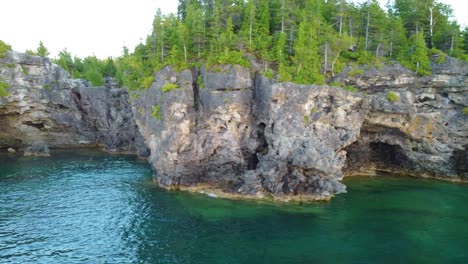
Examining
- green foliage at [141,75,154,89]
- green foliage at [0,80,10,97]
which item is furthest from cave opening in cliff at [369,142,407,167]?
green foliage at [0,80,10,97]

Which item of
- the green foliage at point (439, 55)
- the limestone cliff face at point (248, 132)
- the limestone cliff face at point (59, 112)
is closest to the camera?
the limestone cliff face at point (248, 132)

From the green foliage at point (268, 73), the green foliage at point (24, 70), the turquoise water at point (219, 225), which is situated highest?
the green foliage at point (24, 70)

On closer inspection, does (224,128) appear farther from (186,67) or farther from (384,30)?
(384,30)

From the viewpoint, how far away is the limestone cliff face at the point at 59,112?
76750 millimetres

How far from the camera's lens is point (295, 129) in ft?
158

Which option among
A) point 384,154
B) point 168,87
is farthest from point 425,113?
point 168,87

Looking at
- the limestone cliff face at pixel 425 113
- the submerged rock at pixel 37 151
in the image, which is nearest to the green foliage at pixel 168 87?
the limestone cliff face at pixel 425 113

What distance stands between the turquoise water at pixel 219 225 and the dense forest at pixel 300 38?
58.2ft

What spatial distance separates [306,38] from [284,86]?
988 centimetres

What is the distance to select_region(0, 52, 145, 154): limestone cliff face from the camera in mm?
76750

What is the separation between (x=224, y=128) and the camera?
5138 cm

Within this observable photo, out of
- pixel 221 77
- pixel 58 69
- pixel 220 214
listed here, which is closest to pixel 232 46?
pixel 221 77

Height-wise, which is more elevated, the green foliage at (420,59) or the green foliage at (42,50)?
the green foliage at (42,50)

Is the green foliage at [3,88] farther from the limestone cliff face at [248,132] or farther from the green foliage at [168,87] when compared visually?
the green foliage at [168,87]
